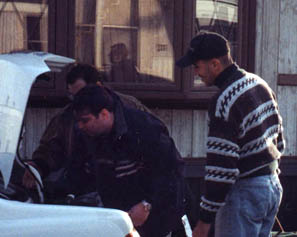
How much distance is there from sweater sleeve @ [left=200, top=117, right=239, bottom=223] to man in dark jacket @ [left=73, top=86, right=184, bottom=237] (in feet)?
0.68

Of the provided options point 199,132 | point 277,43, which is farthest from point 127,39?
point 277,43

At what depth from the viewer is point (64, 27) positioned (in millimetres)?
7445

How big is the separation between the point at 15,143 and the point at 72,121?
7.45 feet

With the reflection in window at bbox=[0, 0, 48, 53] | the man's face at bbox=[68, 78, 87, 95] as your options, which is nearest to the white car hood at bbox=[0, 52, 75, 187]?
the man's face at bbox=[68, 78, 87, 95]

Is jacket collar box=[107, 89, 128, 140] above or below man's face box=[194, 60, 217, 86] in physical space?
below

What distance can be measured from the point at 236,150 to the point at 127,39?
137 inches

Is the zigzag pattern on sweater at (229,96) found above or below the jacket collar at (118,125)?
above

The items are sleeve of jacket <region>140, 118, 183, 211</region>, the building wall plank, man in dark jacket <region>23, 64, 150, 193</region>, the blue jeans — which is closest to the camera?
sleeve of jacket <region>140, 118, 183, 211</region>

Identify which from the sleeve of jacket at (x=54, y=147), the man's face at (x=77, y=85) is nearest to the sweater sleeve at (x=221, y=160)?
the sleeve of jacket at (x=54, y=147)

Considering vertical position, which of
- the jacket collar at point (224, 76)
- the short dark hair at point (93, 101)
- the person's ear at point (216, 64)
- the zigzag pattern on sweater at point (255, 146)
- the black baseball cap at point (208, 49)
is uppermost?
the black baseball cap at point (208, 49)

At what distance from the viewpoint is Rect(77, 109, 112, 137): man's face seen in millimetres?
4359

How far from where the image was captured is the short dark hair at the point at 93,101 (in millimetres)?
4348

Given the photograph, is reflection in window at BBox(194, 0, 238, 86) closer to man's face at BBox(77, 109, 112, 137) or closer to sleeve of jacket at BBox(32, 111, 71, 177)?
sleeve of jacket at BBox(32, 111, 71, 177)

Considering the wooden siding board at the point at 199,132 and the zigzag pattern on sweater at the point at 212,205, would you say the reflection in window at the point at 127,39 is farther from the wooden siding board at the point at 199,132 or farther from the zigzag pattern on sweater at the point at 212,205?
the zigzag pattern on sweater at the point at 212,205
